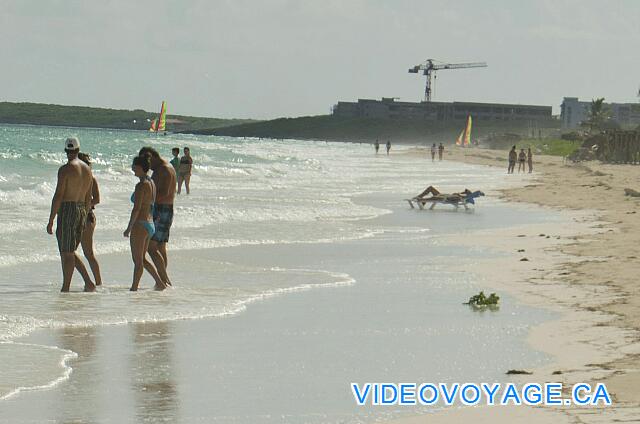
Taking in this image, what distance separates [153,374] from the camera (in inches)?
323

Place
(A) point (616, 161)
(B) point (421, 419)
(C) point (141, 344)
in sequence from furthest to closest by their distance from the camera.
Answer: (A) point (616, 161)
(C) point (141, 344)
(B) point (421, 419)

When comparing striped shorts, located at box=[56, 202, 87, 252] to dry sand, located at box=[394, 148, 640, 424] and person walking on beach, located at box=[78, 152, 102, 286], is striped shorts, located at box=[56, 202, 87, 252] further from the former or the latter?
dry sand, located at box=[394, 148, 640, 424]

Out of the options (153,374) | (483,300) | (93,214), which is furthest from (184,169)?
(153,374)

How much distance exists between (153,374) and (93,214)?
480 cm

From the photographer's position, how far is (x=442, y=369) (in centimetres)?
838

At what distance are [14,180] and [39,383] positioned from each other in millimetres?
31357

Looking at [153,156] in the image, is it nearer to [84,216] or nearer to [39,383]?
[84,216]

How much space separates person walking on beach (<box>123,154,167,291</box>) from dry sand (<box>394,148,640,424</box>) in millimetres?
3700

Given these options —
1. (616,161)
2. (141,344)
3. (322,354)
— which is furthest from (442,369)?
(616,161)

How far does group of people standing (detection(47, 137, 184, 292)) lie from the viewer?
474 inches

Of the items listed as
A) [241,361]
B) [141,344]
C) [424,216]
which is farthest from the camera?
[424,216]

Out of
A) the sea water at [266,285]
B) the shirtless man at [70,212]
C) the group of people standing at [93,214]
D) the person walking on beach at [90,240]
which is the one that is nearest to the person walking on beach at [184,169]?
the sea water at [266,285]

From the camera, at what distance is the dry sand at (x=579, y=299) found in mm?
6945

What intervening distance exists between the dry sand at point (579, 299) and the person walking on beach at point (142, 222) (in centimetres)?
370
